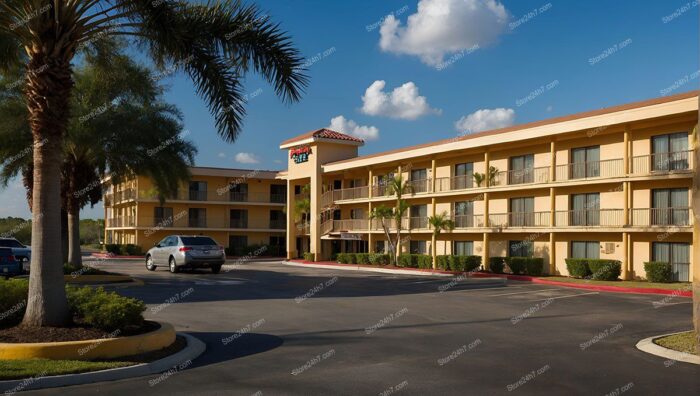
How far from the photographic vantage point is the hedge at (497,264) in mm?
34219

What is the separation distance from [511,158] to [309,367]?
29.1m

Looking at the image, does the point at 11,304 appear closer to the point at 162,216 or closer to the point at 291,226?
the point at 291,226

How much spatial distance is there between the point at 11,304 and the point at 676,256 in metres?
26.5

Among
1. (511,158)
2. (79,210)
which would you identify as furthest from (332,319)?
(511,158)

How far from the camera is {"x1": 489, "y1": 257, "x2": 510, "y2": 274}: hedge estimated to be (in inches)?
1347

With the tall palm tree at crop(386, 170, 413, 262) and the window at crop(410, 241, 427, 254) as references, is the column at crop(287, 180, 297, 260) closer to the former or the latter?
the tall palm tree at crop(386, 170, 413, 262)

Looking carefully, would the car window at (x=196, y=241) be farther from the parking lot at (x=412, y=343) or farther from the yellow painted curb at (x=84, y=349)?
the yellow painted curb at (x=84, y=349)


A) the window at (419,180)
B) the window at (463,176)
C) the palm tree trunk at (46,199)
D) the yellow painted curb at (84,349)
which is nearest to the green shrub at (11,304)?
the palm tree trunk at (46,199)

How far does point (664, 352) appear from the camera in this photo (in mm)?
10680

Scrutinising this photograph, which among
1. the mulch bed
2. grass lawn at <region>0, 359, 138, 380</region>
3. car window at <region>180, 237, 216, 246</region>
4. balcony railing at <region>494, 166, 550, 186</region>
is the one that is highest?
balcony railing at <region>494, 166, 550, 186</region>

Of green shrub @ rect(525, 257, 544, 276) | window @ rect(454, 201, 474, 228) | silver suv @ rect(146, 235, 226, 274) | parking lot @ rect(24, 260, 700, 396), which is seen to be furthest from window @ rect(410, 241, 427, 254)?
parking lot @ rect(24, 260, 700, 396)

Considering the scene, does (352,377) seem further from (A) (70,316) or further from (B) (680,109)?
(B) (680,109)

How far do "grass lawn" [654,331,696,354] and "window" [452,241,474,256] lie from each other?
26.5m

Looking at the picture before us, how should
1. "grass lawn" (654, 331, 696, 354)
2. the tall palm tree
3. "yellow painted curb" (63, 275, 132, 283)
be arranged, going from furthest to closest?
1. the tall palm tree
2. "yellow painted curb" (63, 275, 132, 283)
3. "grass lawn" (654, 331, 696, 354)
